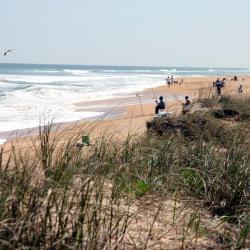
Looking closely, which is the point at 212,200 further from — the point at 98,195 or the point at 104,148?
the point at 98,195

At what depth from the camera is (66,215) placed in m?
3.07

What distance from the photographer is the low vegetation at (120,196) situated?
284cm

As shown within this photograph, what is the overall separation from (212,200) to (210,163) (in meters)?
0.71

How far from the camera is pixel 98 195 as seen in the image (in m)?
3.14

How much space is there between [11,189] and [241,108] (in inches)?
381

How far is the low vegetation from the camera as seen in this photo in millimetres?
2840

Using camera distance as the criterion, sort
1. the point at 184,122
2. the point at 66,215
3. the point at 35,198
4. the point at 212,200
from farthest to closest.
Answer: the point at 184,122, the point at 212,200, the point at 66,215, the point at 35,198

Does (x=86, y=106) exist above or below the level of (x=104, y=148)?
below

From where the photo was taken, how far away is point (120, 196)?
3895mm

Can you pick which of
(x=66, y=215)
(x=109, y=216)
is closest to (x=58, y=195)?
(x=66, y=215)

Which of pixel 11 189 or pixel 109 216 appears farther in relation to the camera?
pixel 109 216

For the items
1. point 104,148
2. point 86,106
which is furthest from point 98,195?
point 86,106

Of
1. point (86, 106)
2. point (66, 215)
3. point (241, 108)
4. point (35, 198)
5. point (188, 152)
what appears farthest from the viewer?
point (86, 106)

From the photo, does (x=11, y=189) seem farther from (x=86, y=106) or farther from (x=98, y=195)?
(x=86, y=106)
